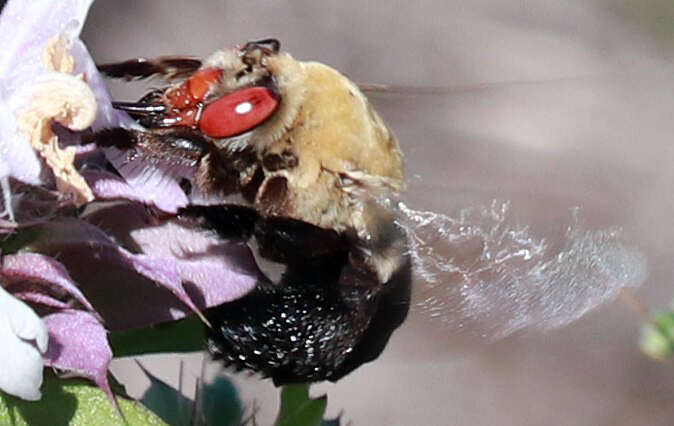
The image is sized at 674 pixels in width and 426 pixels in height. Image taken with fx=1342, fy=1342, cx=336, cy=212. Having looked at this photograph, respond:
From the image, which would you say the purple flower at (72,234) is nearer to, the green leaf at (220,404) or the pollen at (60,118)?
the pollen at (60,118)

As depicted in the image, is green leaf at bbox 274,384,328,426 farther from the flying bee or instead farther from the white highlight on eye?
the white highlight on eye

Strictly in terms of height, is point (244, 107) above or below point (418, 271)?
above

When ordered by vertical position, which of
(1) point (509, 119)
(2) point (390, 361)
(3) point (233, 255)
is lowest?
(2) point (390, 361)

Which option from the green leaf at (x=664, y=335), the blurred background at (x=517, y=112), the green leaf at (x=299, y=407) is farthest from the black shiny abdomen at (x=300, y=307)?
the blurred background at (x=517, y=112)

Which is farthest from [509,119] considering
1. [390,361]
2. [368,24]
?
[390,361]

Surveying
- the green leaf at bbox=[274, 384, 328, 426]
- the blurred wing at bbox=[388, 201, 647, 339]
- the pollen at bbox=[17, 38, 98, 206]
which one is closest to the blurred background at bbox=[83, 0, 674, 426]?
the green leaf at bbox=[274, 384, 328, 426]

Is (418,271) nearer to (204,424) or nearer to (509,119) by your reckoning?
(204,424)

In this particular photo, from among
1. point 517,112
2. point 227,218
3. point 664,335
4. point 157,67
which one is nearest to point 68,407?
point 227,218
